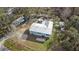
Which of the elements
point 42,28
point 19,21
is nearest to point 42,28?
point 42,28

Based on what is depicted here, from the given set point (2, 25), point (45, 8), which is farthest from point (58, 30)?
point (2, 25)

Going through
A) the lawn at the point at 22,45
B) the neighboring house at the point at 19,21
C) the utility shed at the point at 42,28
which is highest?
the neighboring house at the point at 19,21

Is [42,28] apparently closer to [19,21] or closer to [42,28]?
[42,28]

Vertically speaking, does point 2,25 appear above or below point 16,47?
above

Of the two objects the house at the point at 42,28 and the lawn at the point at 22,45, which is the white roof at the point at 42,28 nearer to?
the house at the point at 42,28

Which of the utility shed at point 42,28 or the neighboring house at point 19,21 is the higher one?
the neighboring house at point 19,21

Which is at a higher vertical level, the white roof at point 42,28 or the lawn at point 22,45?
the white roof at point 42,28

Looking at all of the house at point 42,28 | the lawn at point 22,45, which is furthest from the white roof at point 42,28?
the lawn at point 22,45
